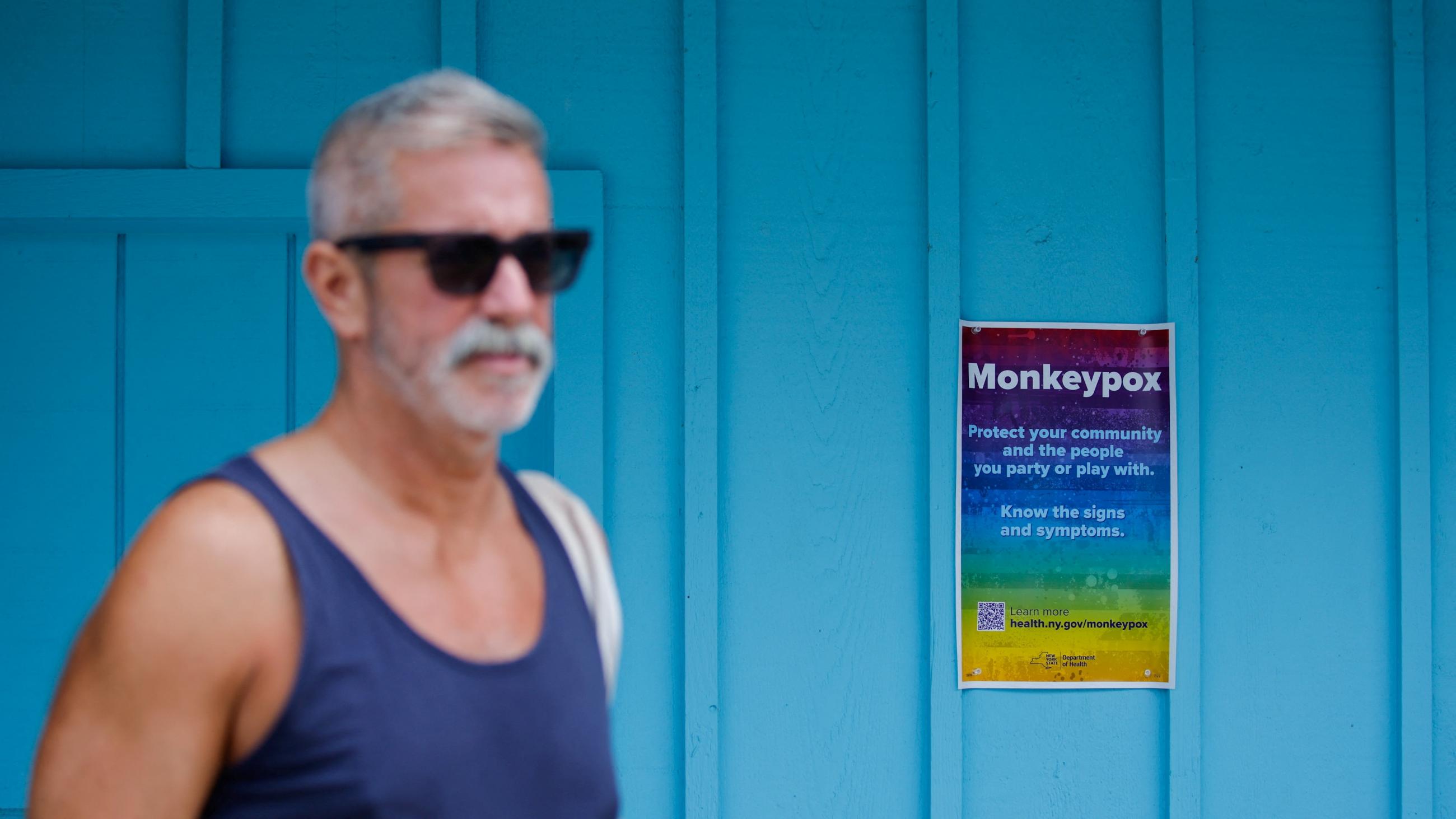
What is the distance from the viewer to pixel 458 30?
3057mm

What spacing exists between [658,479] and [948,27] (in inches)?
58.7

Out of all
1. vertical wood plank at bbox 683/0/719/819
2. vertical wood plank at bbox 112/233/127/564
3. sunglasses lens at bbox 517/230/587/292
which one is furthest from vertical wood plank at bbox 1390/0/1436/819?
vertical wood plank at bbox 112/233/127/564

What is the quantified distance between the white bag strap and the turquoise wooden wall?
1.38 meters

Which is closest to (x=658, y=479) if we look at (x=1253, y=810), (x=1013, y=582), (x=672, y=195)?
(x=672, y=195)

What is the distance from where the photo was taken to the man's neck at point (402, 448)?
1.39 meters

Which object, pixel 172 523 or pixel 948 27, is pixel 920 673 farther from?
pixel 172 523

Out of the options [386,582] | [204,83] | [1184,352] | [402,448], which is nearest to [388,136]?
[402,448]

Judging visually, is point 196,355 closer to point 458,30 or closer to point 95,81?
point 95,81

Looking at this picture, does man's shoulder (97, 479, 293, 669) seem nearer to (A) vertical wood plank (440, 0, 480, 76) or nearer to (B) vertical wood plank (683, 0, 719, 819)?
(B) vertical wood plank (683, 0, 719, 819)

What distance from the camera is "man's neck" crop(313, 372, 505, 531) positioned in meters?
1.39

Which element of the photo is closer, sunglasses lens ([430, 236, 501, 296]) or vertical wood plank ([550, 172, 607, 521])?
sunglasses lens ([430, 236, 501, 296])

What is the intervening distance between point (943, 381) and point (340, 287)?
209 centimetres

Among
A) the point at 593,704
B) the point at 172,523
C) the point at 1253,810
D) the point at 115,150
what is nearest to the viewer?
the point at 172,523

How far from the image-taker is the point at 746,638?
10.3 ft
